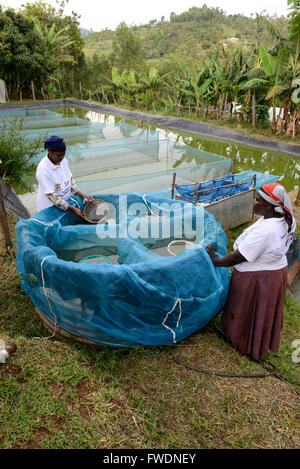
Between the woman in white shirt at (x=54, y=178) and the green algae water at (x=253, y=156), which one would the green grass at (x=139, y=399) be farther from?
the green algae water at (x=253, y=156)

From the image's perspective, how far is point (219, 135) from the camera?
14008 millimetres

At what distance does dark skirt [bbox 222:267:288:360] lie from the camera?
2334 millimetres

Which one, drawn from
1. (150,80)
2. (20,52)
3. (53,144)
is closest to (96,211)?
(53,144)

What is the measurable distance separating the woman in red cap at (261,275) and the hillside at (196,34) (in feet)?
126

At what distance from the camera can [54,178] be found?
317 cm

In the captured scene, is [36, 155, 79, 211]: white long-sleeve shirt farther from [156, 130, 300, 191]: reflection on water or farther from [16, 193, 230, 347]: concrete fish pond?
[156, 130, 300, 191]: reflection on water

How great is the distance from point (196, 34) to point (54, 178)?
4945 centimetres

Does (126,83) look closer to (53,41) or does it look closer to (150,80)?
(150,80)

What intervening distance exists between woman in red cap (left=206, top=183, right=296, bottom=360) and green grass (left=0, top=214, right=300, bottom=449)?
214mm

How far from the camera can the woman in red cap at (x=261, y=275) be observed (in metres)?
2.15

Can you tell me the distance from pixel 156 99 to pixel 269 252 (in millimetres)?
20226
